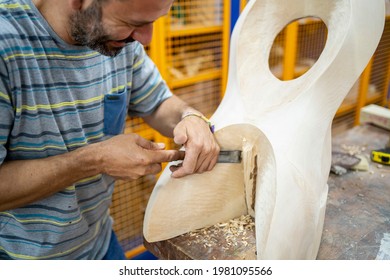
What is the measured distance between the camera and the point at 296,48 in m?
2.96

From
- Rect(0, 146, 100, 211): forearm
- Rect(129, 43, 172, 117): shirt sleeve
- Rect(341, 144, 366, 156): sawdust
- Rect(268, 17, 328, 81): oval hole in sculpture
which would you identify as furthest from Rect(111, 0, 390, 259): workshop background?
Rect(0, 146, 100, 211): forearm

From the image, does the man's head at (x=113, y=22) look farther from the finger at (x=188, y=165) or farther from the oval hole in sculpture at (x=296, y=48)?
the oval hole in sculpture at (x=296, y=48)

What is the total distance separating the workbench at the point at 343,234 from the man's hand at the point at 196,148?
7.5 inches

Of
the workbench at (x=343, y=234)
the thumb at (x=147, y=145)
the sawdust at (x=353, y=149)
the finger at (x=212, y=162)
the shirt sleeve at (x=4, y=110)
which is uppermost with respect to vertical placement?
the shirt sleeve at (x=4, y=110)

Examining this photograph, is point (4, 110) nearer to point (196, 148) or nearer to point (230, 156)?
point (196, 148)

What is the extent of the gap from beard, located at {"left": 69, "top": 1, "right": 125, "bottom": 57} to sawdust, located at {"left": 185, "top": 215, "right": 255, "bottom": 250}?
1.77 ft

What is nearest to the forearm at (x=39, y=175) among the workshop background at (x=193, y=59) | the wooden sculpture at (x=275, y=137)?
the wooden sculpture at (x=275, y=137)

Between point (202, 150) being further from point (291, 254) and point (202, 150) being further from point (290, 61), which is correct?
point (290, 61)

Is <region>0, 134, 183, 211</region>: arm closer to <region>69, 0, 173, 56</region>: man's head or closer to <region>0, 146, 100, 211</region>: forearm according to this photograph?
<region>0, 146, 100, 211</region>: forearm

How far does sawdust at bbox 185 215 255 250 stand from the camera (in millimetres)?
1006

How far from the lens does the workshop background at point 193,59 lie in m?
2.20

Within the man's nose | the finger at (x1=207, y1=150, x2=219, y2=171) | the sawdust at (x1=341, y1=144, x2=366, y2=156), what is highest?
the man's nose

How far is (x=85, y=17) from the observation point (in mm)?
893

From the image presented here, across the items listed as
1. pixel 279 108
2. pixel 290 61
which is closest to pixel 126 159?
pixel 279 108
